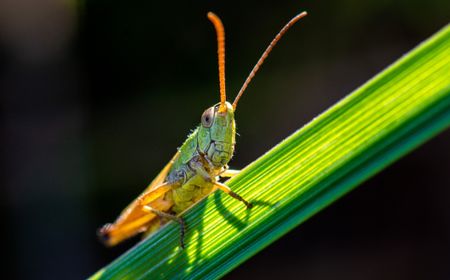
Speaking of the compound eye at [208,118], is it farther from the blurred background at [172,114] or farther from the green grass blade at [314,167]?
the blurred background at [172,114]

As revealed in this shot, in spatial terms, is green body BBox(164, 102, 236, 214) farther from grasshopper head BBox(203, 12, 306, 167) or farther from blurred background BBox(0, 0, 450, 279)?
blurred background BBox(0, 0, 450, 279)

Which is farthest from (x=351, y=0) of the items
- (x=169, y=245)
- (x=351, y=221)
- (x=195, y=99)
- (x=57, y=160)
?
(x=169, y=245)

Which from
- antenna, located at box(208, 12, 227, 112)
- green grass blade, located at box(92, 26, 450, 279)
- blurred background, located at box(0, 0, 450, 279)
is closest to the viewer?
green grass blade, located at box(92, 26, 450, 279)

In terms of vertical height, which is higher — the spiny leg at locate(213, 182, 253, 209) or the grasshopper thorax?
the grasshopper thorax

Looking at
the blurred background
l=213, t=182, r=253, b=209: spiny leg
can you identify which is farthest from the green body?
the blurred background

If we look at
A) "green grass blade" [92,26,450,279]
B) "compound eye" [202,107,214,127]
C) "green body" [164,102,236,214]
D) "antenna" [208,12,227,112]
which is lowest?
"green grass blade" [92,26,450,279]

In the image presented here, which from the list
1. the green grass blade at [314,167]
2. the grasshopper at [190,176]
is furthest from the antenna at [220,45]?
the green grass blade at [314,167]

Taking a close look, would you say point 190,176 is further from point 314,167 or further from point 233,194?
point 314,167
